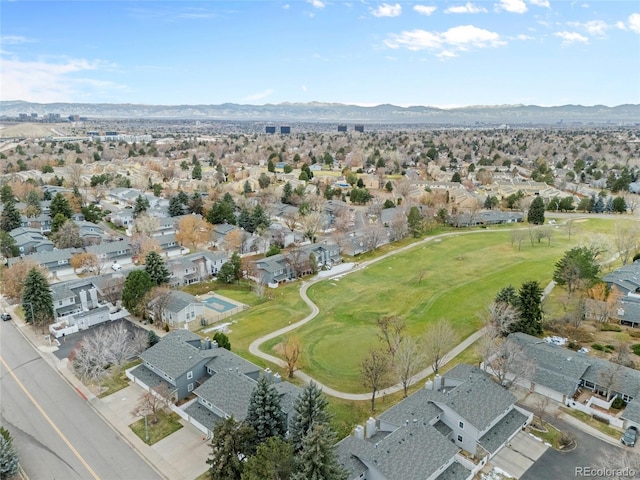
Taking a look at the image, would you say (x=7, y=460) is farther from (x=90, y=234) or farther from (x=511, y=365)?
(x=90, y=234)

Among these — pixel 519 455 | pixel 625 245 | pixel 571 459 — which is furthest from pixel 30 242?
pixel 625 245

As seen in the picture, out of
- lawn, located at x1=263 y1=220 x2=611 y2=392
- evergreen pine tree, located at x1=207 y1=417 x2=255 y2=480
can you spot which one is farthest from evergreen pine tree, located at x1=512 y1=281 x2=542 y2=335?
evergreen pine tree, located at x1=207 y1=417 x2=255 y2=480

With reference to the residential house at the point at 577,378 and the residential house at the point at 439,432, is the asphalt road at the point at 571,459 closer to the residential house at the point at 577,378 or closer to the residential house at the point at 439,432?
the residential house at the point at 439,432

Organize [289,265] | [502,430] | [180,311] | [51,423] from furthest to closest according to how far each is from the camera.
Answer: [289,265]
[180,311]
[51,423]
[502,430]

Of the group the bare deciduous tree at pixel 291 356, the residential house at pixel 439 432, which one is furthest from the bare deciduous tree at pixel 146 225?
the residential house at pixel 439 432

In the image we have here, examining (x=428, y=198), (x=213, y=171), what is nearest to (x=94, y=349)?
(x=428, y=198)

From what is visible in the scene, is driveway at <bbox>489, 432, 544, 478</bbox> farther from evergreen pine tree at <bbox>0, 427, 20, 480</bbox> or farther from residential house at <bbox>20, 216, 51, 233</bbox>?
residential house at <bbox>20, 216, 51, 233</bbox>

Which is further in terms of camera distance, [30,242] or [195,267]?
[30,242]
